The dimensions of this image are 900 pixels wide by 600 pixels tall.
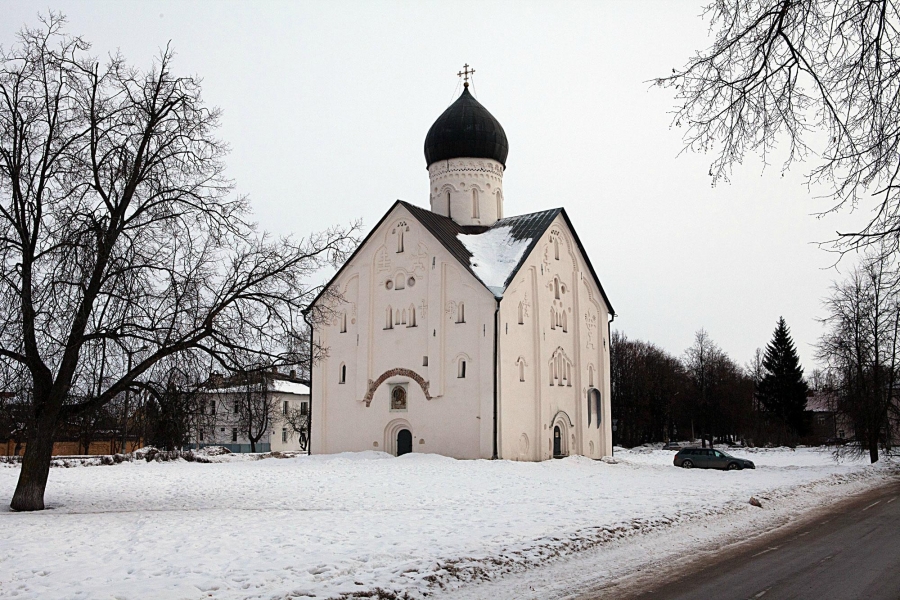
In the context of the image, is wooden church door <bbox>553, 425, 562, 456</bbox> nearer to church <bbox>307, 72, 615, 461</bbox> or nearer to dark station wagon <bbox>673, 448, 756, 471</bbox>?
church <bbox>307, 72, 615, 461</bbox>

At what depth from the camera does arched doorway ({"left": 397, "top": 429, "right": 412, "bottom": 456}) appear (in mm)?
31625

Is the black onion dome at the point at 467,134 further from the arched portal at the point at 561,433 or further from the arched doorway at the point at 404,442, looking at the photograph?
the arched doorway at the point at 404,442

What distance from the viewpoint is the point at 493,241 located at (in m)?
34.9

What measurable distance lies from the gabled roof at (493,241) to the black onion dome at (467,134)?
11.0ft

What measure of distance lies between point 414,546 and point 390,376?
884 inches

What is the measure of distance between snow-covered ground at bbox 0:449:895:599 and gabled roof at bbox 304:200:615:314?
34.5ft

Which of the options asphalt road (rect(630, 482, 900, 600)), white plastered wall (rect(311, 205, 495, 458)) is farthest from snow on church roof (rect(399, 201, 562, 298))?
asphalt road (rect(630, 482, 900, 600))

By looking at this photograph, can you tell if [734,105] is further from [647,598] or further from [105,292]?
[105,292]

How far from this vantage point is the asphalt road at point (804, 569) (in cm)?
807

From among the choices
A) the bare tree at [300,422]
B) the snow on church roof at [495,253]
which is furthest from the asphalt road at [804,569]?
the bare tree at [300,422]

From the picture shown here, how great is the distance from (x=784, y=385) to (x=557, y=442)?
38196mm

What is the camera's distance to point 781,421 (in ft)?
203

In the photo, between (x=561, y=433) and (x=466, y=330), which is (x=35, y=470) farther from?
(x=561, y=433)

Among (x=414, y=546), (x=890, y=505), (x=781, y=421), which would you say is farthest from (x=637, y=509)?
(x=781, y=421)
